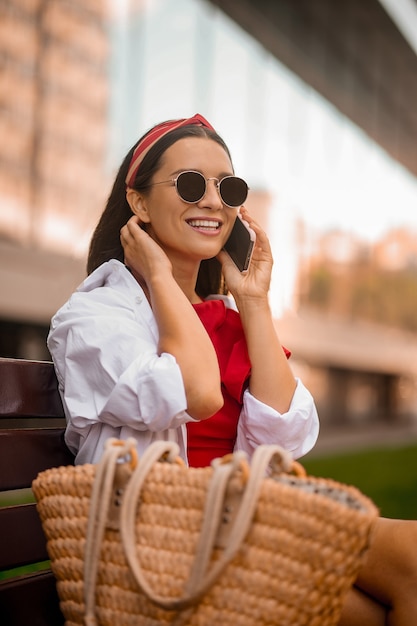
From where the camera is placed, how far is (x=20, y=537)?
213 cm

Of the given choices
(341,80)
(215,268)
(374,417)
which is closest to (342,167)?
(341,80)

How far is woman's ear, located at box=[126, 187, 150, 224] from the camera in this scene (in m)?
2.37

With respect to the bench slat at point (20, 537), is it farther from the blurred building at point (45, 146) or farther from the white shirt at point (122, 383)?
the blurred building at point (45, 146)

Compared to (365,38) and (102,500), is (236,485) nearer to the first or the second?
(102,500)

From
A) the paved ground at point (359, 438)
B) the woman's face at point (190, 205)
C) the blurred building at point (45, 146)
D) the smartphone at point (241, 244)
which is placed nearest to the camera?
the woman's face at point (190, 205)

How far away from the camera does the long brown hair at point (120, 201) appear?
233 centimetres

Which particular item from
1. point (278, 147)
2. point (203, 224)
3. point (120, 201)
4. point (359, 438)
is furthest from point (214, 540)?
point (359, 438)

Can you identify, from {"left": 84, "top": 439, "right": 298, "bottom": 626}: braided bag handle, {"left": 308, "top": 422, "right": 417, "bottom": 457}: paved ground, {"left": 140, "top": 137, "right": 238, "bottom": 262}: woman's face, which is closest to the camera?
{"left": 84, "top": 439, "right": 298, "bottom": 626}: braided bag handle

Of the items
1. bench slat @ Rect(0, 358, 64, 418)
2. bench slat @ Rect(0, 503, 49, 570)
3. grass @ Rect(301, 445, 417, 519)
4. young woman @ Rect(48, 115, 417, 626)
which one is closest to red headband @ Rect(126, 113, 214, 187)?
young woman @ Rect(48, 115, 417, 626)

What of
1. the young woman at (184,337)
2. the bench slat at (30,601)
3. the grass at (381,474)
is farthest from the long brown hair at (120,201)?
the grass at (381,474)

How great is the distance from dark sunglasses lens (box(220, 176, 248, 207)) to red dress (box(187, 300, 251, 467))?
0.31m

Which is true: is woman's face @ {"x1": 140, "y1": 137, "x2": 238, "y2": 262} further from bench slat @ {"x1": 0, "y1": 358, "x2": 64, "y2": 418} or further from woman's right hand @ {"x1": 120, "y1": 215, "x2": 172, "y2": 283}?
bench slat @ {"x1": 0, "y1": 358, "x2": 64, "y2": 418}

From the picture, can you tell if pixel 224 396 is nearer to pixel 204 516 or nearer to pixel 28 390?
pixel 28 390

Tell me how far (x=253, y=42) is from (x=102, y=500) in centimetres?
1657
